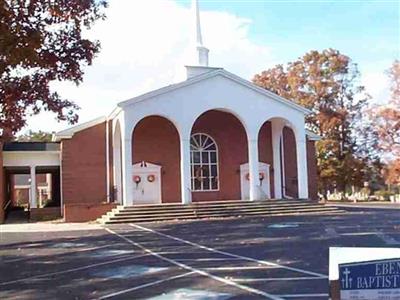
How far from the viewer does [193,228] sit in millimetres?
21125

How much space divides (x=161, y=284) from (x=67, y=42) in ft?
17.7

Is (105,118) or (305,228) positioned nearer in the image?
(305,228)

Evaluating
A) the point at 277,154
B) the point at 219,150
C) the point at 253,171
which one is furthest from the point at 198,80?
the point at 277,154

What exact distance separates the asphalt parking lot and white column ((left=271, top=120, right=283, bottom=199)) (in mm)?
14467

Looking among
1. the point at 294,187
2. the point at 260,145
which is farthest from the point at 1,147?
the point at 294,187

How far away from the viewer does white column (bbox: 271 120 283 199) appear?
114ft

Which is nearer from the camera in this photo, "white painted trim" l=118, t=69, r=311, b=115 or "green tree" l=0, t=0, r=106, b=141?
"green tree" l=0, t=0, r=106, b=141

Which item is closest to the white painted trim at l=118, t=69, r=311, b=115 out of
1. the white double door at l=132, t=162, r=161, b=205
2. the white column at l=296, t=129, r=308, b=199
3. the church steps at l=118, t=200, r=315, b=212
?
the white column at l=296, t=129, r=308, b=199

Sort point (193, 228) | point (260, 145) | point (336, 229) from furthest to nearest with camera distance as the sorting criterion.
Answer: point (260, 145)
point (193, 228)
point (336, 229)

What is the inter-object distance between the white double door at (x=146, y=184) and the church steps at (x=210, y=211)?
3.98 m

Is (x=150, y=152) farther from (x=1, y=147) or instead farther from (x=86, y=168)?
(x=1, y=147)

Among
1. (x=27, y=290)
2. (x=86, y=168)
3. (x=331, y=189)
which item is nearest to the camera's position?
(x=27, y=290)

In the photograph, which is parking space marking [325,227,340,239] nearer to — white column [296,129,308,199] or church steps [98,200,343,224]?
church steps [98,200,343,224]

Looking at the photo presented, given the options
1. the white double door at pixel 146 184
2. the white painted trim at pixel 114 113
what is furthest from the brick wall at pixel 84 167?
the white double door at pixel 146 184
